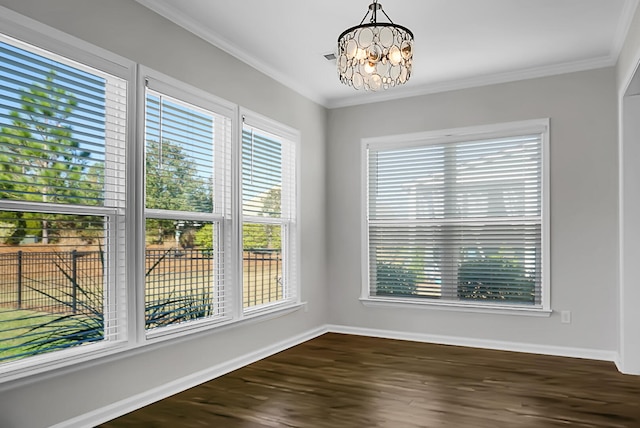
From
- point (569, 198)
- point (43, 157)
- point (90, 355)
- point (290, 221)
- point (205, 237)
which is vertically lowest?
point (90, 355)

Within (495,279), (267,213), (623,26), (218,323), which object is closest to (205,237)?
(218,323)

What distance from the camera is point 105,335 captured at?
119 inches

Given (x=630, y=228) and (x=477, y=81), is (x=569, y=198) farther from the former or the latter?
(x=477, y=81)

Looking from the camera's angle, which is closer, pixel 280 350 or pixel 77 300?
pixel 77 300

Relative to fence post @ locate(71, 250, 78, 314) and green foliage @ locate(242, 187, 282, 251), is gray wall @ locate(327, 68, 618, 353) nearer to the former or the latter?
green foliage @ locate(242, 187, 282, 251)

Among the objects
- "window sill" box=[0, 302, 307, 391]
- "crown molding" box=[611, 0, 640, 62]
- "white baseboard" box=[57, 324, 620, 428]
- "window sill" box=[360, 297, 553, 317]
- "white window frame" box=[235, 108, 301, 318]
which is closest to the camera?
"window sill" box=[0, 302, 307, 391]

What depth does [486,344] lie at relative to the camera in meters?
4.86

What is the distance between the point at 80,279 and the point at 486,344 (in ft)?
12.5

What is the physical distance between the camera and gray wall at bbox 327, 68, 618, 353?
4367mm

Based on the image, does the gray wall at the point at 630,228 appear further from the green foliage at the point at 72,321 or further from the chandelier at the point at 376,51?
the green foliage at the point at 72,321

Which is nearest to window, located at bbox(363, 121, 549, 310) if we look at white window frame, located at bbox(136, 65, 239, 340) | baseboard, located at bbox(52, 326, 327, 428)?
baseboard, located at bbox(52, 326, 327, 428)

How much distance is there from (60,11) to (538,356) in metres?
4.68

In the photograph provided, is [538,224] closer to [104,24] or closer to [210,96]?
[210,96]

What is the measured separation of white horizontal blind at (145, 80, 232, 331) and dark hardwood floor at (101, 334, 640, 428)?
26.1 inches
